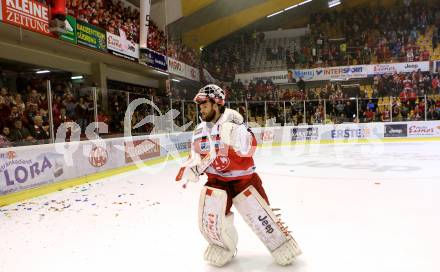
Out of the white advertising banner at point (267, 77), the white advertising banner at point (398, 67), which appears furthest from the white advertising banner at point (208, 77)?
the white advertising banner at point (398, 67)

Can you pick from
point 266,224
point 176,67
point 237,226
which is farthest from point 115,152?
point 176,67

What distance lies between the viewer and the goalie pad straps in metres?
3.10

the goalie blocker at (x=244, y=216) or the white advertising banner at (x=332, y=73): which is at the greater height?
the white advertising banner at (x=332, y=73)

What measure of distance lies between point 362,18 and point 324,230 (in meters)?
22.3

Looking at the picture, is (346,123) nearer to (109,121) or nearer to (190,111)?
(190,111)

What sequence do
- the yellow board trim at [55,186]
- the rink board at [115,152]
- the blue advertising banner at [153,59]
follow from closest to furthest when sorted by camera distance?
1. the yellow board trim at [55,186]
2. the rink board at [115,152]
3. the blue advertising banner at [153,59]

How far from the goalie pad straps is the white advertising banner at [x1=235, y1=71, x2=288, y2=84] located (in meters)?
17.9

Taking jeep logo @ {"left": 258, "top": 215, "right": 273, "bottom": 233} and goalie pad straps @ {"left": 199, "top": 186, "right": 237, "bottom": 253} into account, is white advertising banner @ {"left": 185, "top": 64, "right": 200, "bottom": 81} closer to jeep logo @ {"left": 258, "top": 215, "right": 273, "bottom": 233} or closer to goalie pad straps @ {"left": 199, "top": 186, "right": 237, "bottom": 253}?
goalie pad straps @ {"left": 199, "top": 186, "right": 237, "bottom": 253}

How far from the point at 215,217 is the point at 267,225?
1.38ft

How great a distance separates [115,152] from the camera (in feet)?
31.0

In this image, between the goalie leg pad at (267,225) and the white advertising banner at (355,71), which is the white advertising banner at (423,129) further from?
the goalie leg pad at (267,225)

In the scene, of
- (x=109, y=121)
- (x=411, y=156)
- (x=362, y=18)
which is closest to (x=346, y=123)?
(x=411, y=156)

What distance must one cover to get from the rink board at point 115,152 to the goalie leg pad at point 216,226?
4264 mm

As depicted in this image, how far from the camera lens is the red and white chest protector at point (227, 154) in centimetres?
309
